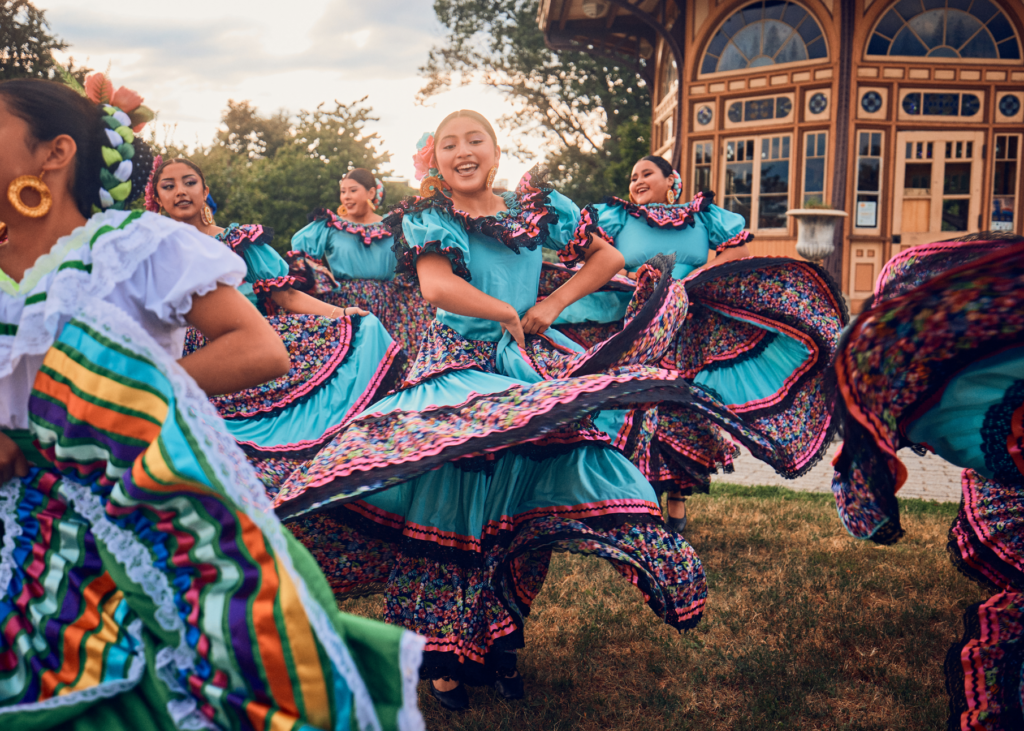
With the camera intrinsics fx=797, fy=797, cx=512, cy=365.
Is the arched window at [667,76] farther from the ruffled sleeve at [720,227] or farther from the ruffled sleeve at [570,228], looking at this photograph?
the ruffled sleeve at [570,228]

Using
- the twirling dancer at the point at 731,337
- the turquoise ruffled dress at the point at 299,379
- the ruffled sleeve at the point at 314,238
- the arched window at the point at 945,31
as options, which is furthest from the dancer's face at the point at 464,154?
the arched window at the point at 945,31

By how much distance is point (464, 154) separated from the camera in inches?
114

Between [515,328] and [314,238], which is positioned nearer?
[515,328]

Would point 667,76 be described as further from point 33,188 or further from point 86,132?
point 33,188

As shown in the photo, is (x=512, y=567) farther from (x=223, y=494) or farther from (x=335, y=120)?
(x=335, y=120)

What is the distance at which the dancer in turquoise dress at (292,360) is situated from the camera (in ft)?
11.5

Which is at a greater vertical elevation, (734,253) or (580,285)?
(734,253)

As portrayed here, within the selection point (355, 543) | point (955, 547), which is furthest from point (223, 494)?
point (955, 547)

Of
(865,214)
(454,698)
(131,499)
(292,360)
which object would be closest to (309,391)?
(292,360)

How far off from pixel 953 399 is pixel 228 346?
1.62 metres

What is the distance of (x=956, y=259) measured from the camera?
2.15m

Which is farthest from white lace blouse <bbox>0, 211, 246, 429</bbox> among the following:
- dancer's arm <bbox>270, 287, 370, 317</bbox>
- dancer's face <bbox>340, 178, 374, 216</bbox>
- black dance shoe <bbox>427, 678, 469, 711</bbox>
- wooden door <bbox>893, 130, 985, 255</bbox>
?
wooden door <bbox>893, 130, 985, 255</bbox>

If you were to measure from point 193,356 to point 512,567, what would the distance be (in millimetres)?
1497

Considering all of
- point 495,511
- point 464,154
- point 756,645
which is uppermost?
point 464,154
